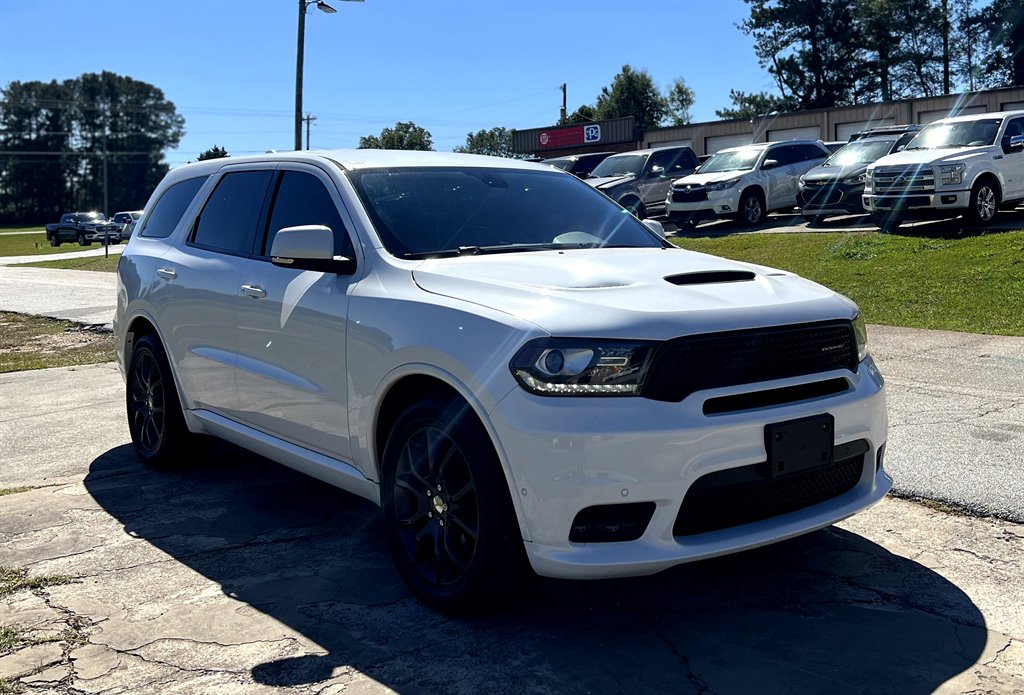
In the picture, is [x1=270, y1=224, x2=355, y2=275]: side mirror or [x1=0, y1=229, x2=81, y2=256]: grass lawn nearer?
[x1=270, y1=224, x2=355, y2=275]: side mirror

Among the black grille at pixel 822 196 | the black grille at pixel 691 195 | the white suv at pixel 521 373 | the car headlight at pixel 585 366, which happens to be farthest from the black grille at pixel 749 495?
the black grille at pixel 691 195

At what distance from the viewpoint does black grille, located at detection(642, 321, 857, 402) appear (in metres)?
3.46

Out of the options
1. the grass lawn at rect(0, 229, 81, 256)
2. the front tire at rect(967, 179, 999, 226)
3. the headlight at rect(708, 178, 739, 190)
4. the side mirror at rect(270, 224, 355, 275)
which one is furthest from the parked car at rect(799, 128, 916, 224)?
the grass lawn at rect(0, 229, 81, 256)

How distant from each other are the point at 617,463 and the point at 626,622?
0.76 metres

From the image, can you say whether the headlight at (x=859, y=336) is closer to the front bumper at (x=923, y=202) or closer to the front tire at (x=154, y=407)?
the front tire at (x=154, y=407)

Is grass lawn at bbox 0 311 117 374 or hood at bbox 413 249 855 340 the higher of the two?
hood at bbox 413 249 855 340

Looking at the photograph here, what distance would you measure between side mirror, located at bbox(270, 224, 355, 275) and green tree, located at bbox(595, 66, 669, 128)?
92.1 meters

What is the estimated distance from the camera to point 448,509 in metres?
3.83

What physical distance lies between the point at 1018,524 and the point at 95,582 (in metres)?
4.07

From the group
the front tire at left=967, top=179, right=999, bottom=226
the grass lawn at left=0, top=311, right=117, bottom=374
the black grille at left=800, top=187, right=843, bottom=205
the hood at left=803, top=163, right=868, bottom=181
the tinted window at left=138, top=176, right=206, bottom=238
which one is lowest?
the grass lawn at left=0, top=311, right=117, bottom=374

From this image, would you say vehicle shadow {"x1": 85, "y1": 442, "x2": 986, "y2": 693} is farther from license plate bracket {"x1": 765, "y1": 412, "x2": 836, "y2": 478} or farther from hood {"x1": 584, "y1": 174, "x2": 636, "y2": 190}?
hood {"x1": 584, "y1": 174, "x2": 636, "y2": 190}

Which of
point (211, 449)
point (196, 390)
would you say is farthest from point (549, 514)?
point (211, 449)

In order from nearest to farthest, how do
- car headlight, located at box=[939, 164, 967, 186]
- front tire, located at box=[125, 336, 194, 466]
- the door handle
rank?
the door handle, front tire, located at box=[125, 336, 194, 466], car headlight, located at box=[939, 164, 967, 186]

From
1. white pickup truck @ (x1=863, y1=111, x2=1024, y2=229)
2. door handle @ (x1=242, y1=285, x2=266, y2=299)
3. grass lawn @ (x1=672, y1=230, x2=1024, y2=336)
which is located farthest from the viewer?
white pickup truck @ (x1=863, y1=111, x2=1024, y2=229)
